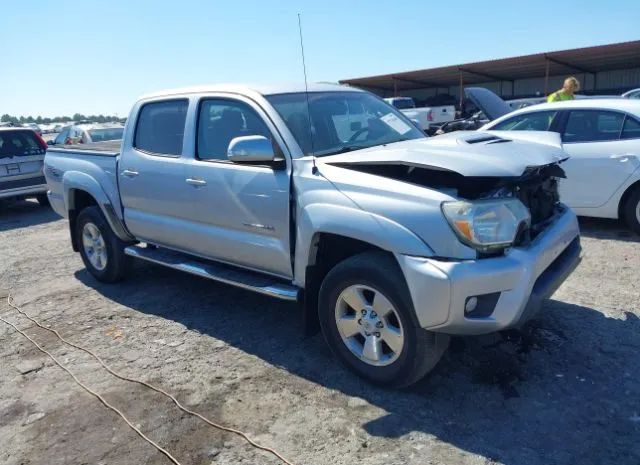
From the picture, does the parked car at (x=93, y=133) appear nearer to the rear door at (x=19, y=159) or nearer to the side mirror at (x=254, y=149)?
Answer: the rear door at (x=19, y=159)

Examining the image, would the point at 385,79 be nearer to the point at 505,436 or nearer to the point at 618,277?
the point at 618,277

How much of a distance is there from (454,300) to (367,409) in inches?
34.3

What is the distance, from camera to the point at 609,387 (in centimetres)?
327

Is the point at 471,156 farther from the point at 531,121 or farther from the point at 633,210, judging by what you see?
the point at 531,121

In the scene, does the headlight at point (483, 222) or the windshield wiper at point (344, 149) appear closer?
the headlight at point (483, 222)

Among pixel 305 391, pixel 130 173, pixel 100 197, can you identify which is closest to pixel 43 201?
pixel 100 197

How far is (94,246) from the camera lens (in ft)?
19.2

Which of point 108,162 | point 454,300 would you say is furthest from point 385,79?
point 454,300

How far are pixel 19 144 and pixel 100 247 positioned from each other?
6.50 metres

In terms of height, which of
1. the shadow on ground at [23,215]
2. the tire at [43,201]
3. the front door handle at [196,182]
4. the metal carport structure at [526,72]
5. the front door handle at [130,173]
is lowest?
the shadow on ground at [23,215]

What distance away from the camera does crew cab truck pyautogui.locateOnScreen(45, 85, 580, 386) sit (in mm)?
2963

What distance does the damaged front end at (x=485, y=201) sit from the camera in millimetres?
2947

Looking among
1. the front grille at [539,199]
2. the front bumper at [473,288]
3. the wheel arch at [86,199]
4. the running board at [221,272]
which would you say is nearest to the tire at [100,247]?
the wheel arch at [86,199]

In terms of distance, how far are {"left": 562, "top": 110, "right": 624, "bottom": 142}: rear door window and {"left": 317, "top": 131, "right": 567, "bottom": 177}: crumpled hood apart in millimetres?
2981
